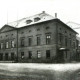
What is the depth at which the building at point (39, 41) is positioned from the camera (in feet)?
89.2

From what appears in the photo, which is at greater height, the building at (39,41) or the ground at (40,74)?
the building at (39,41)

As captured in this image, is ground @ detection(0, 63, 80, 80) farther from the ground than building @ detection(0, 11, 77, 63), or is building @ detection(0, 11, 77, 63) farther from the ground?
building @ detection(0, 11, 77, 63)

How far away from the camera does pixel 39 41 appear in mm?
29250

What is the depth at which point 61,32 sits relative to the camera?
28719 mm

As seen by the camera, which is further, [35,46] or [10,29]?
[10,29]

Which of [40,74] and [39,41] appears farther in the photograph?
[39,41]

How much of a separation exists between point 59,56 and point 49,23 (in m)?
6.59

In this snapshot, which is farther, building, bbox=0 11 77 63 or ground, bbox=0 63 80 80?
building, bbox=0 11 77 63

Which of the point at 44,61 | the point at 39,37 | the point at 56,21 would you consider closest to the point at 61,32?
the point at 56,21

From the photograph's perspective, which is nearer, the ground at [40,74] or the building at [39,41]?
the ground at [40,74]

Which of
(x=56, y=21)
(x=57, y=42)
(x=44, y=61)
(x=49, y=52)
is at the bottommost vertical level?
(x=44, y=61)

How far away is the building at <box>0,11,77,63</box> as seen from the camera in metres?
27.2

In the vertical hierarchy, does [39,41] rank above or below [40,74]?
above

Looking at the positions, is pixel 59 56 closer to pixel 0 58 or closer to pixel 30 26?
pixel 30 26
